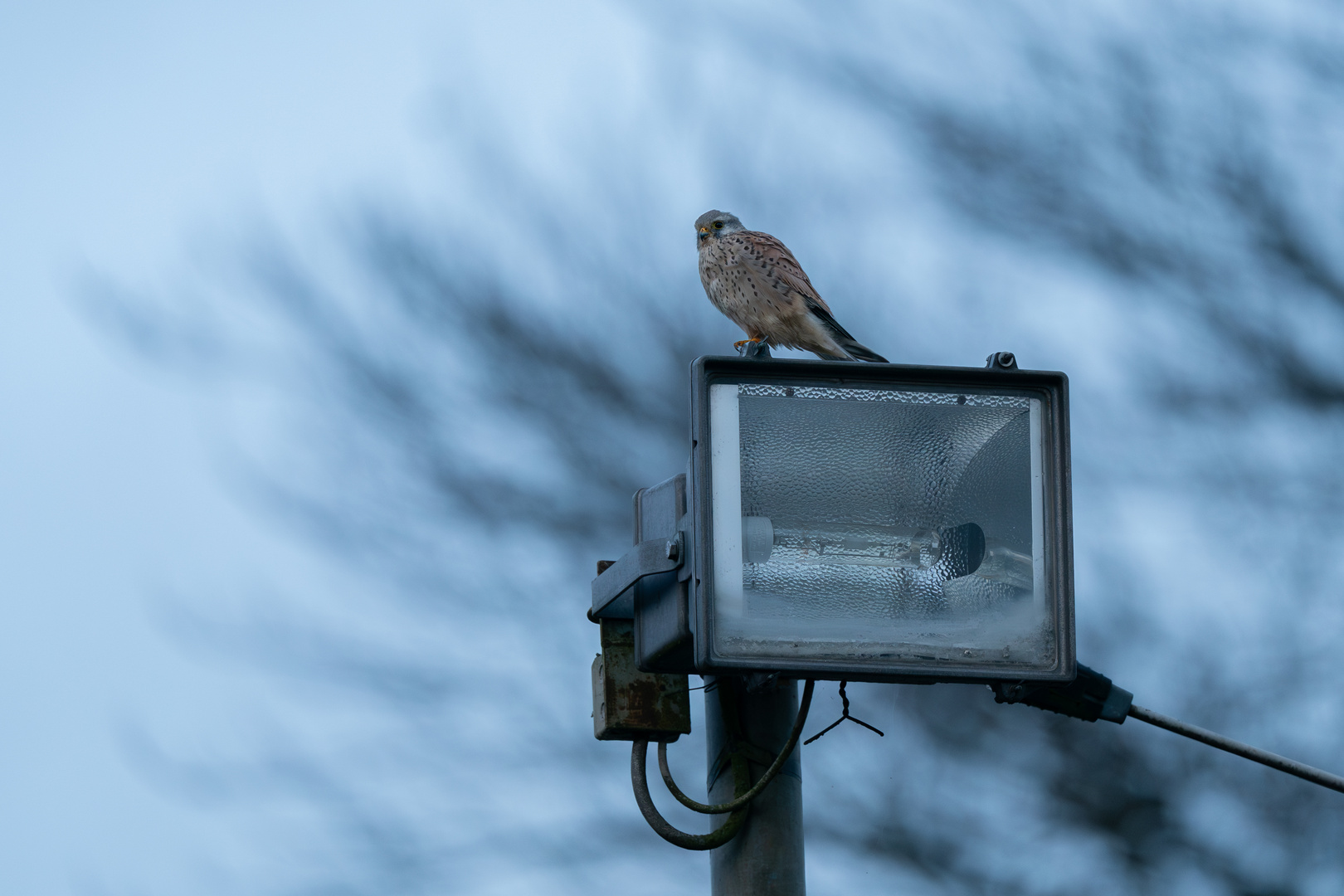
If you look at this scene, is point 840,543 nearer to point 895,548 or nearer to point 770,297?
point 895,548

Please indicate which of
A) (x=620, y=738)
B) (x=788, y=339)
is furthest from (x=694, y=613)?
(x=788, y=339)

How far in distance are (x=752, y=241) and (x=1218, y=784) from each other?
327 centimetres

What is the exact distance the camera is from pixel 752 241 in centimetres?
495

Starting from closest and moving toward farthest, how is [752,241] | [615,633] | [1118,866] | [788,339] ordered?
[615,633]
[788,339]
[752,241]
[1118,866]

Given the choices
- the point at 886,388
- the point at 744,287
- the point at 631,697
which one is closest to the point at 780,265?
the point at 744,287

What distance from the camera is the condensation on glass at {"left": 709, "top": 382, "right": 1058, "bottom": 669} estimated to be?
200 cm

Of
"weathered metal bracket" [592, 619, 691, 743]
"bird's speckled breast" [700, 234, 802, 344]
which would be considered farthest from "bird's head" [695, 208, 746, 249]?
"weathered metal bracket" [592, 619, 691, 743]

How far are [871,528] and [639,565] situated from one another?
305mm

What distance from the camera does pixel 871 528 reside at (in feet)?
6.81

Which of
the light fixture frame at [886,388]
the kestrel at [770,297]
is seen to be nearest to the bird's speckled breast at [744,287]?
the kestrel at [770,297]

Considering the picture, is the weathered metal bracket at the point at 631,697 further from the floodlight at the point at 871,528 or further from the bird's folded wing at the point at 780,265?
the bird's folded wing at the point at 780,265

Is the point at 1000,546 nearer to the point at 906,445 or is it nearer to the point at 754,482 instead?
the point at 906,445

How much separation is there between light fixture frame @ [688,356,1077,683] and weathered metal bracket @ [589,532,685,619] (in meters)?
0.03

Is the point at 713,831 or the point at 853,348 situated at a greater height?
the point at 853,348
